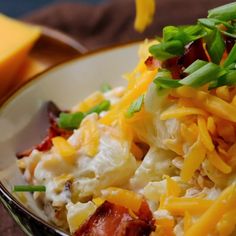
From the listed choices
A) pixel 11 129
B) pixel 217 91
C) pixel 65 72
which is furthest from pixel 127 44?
pixel 217 91

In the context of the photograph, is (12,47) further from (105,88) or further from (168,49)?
(168,49)

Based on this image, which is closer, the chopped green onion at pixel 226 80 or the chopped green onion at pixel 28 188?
the chopped green onion at pixel 226 80

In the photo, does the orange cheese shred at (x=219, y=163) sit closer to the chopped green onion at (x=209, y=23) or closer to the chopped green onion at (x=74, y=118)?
the chopped green onion at (x=209, y=23)

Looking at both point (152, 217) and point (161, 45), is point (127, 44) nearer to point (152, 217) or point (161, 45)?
point (161, 45)

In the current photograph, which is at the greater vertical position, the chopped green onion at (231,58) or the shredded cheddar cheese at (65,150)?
the chopped green onion at (231,58)

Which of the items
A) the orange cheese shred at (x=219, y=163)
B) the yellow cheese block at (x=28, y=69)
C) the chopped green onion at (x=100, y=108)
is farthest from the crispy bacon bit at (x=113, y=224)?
the yellow cheese block at (x=28, y=69)

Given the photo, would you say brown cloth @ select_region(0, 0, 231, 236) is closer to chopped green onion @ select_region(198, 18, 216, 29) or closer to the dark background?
the dark background

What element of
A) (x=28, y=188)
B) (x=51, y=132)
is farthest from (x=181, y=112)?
(x=51, y=132)

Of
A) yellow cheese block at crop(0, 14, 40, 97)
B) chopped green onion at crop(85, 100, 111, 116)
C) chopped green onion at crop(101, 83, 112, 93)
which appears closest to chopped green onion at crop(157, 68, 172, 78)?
chopped green onion at crop(85, 100, 111, 116)
